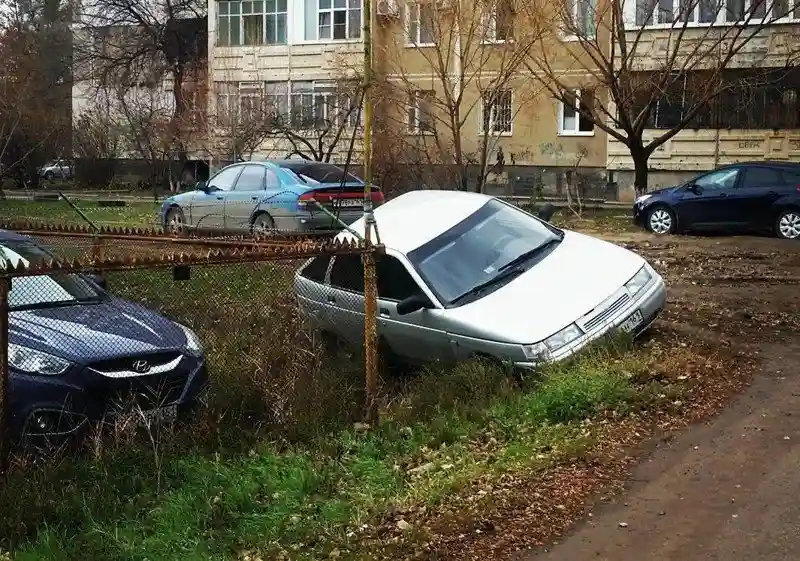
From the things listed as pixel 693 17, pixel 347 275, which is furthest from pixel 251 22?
pixel 347 275

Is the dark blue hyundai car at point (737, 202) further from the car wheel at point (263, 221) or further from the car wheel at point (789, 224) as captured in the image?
the car wheel at point (263, 221)

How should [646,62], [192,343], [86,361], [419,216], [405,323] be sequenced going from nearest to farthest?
[86,361] < [192,343] < [405,323] < [419,216] < [646,62]

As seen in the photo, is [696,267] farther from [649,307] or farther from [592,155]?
[592,155]

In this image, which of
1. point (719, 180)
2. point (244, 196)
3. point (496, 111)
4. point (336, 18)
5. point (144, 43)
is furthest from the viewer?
point (144, 43)

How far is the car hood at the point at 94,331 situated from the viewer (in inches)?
259

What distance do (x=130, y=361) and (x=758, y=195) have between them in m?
14.3

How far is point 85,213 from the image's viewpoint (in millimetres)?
23281

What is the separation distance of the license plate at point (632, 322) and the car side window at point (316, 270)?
2.68 m

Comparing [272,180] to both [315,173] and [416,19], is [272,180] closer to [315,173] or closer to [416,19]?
[315,173]

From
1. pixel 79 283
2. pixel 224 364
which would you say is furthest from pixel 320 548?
pixel 79 283

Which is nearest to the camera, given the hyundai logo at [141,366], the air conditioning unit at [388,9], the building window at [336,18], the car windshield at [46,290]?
the hyundai logo at [141,366]

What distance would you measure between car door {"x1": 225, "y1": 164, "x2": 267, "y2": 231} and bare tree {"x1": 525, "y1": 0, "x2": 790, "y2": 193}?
741 centimetres

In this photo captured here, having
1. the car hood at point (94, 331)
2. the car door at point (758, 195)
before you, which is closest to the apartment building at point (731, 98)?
the car door at point (758, 195)

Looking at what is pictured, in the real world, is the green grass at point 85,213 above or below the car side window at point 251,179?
below
